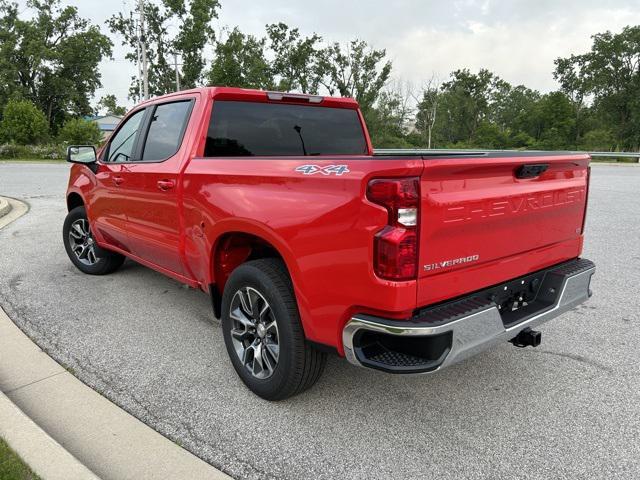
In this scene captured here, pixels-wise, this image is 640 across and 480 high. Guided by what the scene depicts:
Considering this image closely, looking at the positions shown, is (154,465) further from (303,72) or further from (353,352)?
(303,72)

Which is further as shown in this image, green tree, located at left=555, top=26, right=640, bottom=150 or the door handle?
green tree, located at left=555, top=26, right=640, bottom=150

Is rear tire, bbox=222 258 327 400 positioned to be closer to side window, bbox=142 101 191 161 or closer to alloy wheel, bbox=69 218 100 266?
side window, bbox=142 101 191 161

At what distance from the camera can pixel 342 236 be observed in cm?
225

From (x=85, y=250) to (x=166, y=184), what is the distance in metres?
2.55

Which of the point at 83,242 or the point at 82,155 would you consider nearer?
the point at 82,155

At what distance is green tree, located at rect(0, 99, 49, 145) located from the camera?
3544 cm

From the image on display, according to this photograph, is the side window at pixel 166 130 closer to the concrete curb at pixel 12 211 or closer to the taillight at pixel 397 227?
the taillight at pixel 397 227

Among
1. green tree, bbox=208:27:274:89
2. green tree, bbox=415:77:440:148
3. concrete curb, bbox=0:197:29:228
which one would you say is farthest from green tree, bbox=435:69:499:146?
concrete curb, bbox=0:197:29:228

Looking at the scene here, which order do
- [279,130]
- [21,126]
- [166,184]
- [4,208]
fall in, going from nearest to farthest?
[166,184], [279,130], [4,208], [21,126]

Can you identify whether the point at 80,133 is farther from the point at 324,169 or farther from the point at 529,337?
the point at 529,337

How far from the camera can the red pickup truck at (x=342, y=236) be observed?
2.15 meters

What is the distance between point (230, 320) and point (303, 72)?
46.5 meters

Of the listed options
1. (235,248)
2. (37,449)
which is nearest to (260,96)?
(235,248)

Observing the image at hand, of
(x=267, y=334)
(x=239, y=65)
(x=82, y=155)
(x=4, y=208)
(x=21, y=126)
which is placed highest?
(x=239, y=65)
